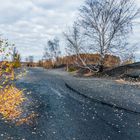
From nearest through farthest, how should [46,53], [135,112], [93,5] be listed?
[135,112] → [93,5] → [46,53]

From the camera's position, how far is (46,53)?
162 m

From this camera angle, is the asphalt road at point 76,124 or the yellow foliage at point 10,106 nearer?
the asphalt road at point 76,124

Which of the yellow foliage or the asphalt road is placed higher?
the yellow foliage

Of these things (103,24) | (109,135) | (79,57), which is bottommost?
(109,135)

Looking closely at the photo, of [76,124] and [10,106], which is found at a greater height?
[10,106]

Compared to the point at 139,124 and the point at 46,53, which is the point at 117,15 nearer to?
the point at 139,124

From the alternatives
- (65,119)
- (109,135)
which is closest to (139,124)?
(109,135)

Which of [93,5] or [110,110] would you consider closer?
[110,110]

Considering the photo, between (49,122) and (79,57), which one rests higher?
(79,57)

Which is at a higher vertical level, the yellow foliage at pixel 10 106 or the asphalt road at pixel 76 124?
the yellow foliage at pixel 10 106

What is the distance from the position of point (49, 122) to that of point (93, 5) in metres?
32.7

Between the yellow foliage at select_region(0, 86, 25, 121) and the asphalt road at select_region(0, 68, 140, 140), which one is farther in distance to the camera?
the yellow foliage at select_region(0, 86, 25, 121)

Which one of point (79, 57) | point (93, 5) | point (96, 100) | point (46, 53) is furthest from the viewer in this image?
point (46, 53)

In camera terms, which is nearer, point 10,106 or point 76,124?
point 76,124
